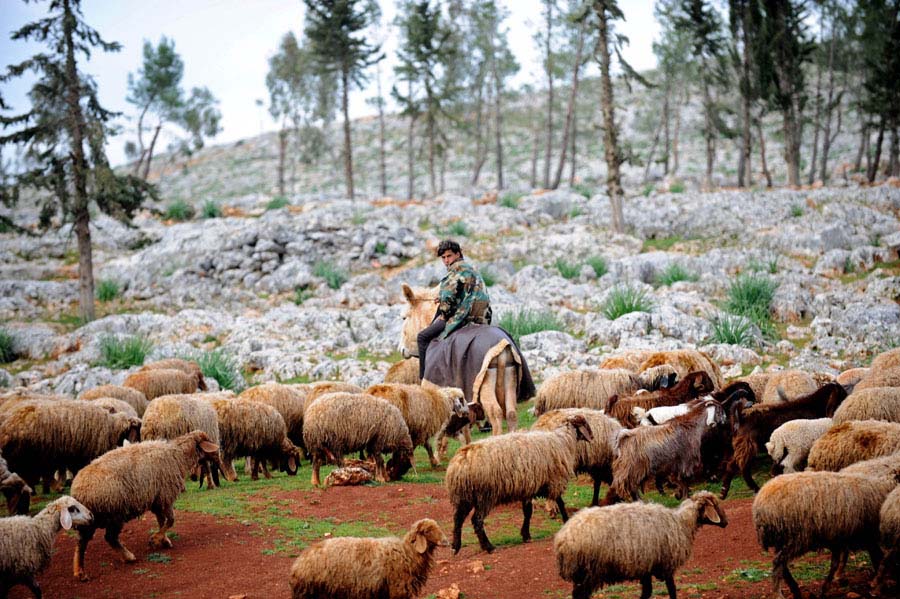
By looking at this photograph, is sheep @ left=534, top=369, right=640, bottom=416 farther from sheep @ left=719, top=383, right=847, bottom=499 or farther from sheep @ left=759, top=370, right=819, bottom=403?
sheep @ left=719, top=383, right=847, bottom=499

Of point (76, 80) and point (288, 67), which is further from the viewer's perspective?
point (288, 67)

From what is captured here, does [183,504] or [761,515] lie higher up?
[761,515]

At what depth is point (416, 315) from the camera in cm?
1392

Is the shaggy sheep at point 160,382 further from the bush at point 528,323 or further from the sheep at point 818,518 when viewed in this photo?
the sheep at point 818,518

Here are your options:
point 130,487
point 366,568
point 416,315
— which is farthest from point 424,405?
point 366,568

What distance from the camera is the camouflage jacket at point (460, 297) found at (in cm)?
1223

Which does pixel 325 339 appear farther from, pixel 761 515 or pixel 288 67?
pixel 288 67

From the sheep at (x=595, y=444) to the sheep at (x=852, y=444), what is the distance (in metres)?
2.12

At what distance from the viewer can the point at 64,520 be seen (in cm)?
766

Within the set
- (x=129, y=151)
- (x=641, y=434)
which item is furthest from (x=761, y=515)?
(x=129, y=151)

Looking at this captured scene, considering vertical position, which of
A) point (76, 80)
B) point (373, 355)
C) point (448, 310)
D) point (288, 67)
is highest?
point (288, 67)

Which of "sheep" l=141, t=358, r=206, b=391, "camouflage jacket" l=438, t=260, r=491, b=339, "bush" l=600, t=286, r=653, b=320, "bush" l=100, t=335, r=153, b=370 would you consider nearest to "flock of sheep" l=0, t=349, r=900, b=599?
"camouflage jacket" l=438, t=260, r=491, b=339

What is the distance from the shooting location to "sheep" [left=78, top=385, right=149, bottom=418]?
14.2 metres

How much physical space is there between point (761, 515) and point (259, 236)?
28883mm
